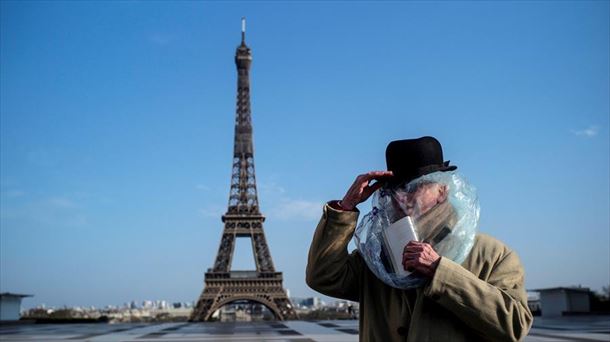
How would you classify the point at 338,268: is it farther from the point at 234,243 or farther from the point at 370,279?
the point at 234,243

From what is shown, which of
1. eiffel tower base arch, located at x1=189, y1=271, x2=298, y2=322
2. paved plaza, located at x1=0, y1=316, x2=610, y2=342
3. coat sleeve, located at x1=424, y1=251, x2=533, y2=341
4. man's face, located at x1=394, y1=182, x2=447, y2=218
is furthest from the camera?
eiffel tower base arch, located at x1=189, y1=271, x2=298, y2=322

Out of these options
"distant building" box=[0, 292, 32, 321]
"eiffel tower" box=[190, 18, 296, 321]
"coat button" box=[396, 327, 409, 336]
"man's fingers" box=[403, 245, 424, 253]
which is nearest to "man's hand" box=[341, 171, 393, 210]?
"man's fingers" box=[403, 245, 424, 253]

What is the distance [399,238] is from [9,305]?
94.4ft

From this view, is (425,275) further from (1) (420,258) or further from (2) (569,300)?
(2) (569,300)

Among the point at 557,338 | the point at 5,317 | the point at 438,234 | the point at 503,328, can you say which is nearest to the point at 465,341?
the point at 503,328

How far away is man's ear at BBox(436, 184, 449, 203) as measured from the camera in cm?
158

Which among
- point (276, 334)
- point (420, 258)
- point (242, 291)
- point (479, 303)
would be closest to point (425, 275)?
point (420, 258)

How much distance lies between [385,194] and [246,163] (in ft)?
137

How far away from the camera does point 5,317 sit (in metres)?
25.9

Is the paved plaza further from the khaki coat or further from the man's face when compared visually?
the man's face

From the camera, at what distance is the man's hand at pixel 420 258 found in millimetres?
1497

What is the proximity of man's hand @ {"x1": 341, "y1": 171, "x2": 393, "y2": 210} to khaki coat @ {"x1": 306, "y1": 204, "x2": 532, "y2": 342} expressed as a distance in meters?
0.04

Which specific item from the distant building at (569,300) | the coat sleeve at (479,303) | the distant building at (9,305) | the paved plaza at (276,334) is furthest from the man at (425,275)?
the distant building at (9,305)

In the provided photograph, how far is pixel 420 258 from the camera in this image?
1500 mm
